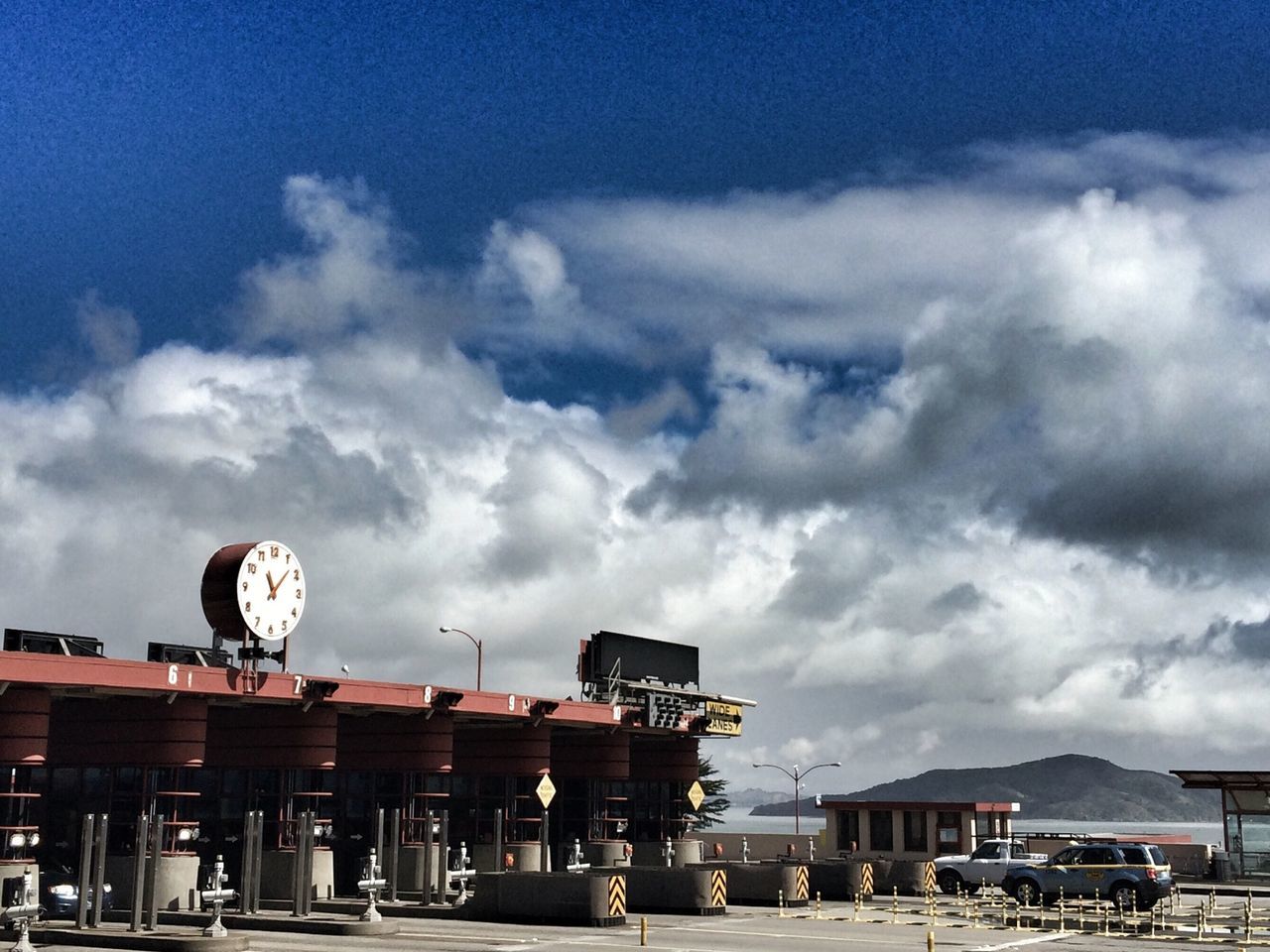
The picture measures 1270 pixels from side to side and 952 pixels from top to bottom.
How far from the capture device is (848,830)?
68500mm

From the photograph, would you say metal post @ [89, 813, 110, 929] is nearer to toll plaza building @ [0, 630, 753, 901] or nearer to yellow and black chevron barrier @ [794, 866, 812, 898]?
toll plaza building @ [0, 630, 753, 901]

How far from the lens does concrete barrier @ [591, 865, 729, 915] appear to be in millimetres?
41906

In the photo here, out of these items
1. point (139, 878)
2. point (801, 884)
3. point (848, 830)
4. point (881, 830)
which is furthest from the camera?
point (848, 830)

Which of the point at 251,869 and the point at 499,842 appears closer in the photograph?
the point at 251,869

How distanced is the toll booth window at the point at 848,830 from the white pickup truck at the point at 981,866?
1407 centimetres

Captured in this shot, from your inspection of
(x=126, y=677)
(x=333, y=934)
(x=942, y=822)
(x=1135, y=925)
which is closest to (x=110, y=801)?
(x=126, y=677)

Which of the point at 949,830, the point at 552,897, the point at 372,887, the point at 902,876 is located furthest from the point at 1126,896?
the point at 372,887

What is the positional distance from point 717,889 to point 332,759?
1291 centimetres

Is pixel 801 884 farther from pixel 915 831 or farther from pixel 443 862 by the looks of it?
pixel 915 831

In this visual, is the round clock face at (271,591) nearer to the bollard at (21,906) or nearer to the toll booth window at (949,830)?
the bollard at (21,906)

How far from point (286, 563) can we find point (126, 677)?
294 inches

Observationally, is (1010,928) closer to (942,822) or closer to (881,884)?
(881,884)

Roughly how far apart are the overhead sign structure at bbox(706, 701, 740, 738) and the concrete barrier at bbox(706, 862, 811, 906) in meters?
19.7

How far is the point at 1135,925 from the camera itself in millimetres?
40562
